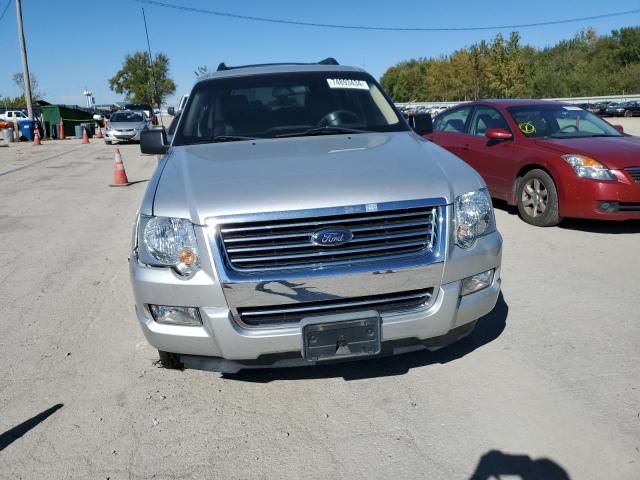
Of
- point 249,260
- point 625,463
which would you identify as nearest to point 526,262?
point 625,463

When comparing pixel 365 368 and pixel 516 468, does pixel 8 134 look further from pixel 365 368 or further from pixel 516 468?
pixel 516 468

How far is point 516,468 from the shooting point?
8.02 ft

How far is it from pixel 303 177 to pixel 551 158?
15.4 feet

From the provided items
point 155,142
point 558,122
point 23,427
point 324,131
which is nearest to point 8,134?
point 155,142

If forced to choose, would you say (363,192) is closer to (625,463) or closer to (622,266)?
(625,463)

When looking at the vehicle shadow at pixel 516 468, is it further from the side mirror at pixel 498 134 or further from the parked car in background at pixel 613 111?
the parked car in background at pixel 613 111

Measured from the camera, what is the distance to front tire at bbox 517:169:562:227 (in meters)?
6.55

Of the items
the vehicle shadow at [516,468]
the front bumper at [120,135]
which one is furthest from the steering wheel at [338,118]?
the front bumper at [120,135]

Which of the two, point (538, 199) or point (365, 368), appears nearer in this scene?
point (365, 368)

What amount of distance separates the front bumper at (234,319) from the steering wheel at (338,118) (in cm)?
165

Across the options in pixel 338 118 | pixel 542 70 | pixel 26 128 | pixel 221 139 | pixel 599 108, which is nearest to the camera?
pixel 221 139

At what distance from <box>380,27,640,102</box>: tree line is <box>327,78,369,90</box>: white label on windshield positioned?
5923 centimetres

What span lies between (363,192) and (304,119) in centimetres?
160

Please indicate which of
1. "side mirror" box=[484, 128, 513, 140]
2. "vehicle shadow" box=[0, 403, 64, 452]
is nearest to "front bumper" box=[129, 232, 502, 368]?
"vehicle shadow" box=[0, 403, 64, 452]
